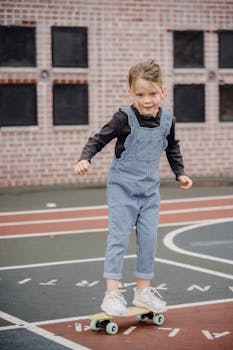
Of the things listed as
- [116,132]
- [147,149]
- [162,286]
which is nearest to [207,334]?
[147,149]

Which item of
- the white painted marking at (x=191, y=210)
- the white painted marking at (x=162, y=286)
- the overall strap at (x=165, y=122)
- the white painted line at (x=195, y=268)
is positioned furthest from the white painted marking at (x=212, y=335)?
the white painted marking at (x=191, y=210)

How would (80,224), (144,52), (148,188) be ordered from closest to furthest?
(148,188), (80,224), (144,52)

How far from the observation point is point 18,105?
59.5ft

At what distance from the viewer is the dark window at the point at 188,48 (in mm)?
19219

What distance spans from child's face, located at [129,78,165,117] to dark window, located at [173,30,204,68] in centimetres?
1343

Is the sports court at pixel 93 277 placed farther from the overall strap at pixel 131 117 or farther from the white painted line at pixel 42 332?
the overall strap at pixel 131 117

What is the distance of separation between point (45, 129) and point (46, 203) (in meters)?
3.82

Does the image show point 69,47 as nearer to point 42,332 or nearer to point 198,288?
point 198,288

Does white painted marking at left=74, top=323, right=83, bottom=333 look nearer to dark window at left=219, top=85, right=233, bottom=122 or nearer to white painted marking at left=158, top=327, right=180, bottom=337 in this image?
white painted marking at left=158, top=327, right=180, bottom=337

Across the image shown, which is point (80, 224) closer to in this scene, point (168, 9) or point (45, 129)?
point (45, 129)

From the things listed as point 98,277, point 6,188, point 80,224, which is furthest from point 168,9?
point 98,277

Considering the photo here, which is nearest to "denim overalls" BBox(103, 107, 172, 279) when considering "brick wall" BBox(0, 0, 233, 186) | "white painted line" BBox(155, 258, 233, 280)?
"white painted line" BBox(155, 258, 233, 280)

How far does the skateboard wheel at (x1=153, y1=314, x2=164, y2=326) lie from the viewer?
6.00 meters

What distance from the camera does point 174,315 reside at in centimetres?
632
